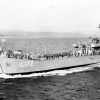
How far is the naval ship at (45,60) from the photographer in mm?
34656

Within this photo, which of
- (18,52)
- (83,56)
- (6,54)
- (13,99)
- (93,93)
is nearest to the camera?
(13,99)

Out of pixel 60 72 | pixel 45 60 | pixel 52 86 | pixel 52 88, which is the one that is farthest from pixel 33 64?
pixel 52 88

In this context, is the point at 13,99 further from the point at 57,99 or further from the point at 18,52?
the point at 18,52

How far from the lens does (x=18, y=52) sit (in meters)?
36.8

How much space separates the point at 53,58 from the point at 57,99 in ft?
47.8

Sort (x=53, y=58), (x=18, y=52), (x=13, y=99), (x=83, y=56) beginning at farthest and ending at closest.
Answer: (x=83, y=56)
(x=53, y=58)
(x=18, y=52)
(x=13, y=99)

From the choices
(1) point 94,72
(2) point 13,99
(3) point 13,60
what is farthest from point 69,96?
(1) point 94,72

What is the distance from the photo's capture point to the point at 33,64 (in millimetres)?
36375

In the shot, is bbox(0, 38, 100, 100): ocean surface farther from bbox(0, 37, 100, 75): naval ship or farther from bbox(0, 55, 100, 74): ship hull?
bbox(0, 37, 100, 75): naval ship

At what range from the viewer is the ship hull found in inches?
1362

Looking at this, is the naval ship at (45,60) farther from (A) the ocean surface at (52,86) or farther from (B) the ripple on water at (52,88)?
(B) the ripple on water at (52,88)

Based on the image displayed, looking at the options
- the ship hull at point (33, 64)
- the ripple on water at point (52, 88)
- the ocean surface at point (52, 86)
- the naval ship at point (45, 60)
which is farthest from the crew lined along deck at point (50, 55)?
the ripple on water at point (52, 88)

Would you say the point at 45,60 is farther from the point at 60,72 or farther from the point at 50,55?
the point at 60,72

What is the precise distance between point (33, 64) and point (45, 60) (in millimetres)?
2376
